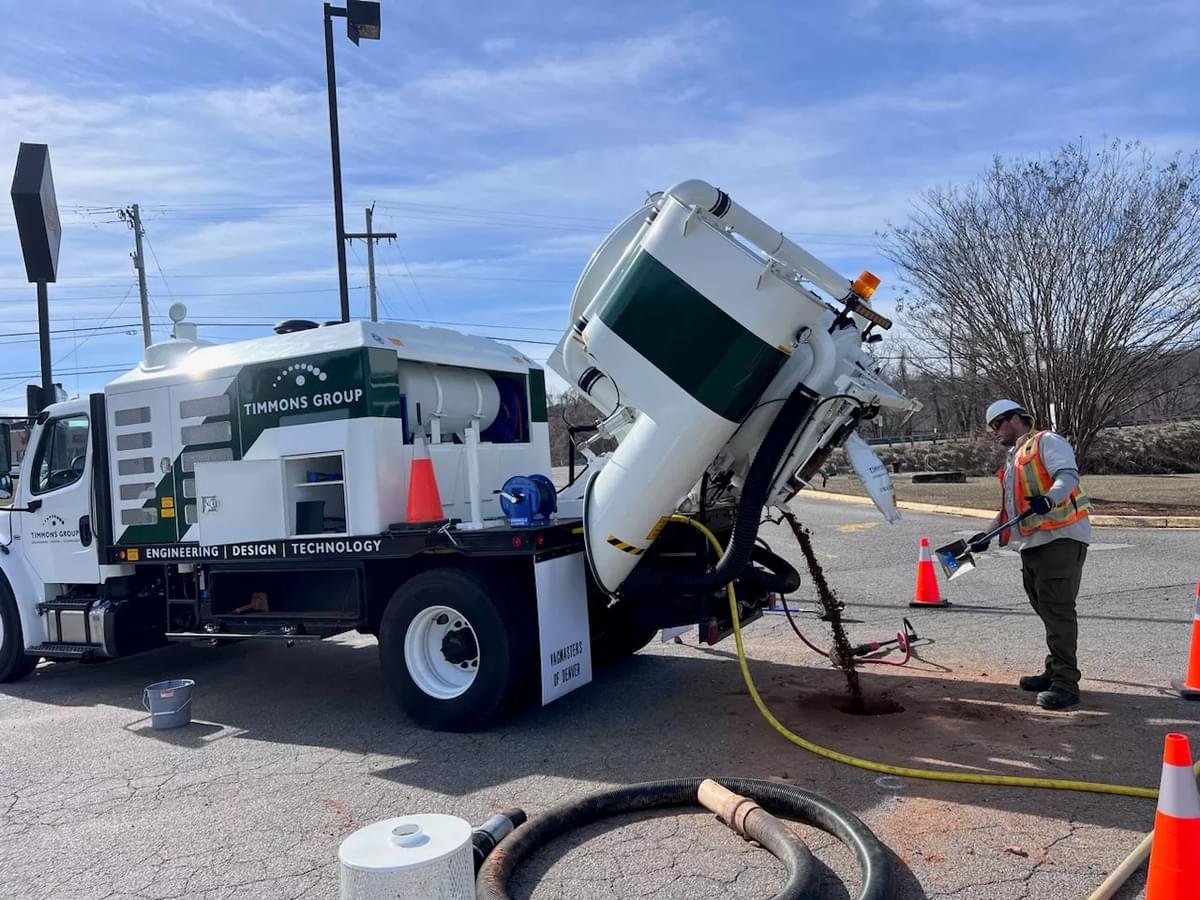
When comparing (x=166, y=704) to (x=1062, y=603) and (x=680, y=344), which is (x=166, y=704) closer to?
(x=680, y=344)

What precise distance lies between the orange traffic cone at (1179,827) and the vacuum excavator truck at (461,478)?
2.42 metres

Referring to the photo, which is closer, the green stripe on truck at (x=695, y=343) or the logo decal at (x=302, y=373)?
the green stripe on truck at (x=695, y=343)

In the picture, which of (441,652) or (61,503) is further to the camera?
(61,503)

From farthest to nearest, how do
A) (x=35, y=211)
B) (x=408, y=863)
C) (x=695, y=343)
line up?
(x=35, y=211)
(x=695, y=343)
(x=408, y=863)

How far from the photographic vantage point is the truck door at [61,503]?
7992 mm

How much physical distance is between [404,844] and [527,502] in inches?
136

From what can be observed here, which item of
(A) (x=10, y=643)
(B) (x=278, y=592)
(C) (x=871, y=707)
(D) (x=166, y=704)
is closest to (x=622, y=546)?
(C) (x=871, y=707)

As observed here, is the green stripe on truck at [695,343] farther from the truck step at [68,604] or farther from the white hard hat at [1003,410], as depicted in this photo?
the truck step at [68,604]

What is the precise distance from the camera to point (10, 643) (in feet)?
27.1

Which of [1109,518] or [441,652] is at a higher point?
[441,652]

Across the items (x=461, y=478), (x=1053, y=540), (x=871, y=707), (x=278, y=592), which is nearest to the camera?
(x=1053, y=540)

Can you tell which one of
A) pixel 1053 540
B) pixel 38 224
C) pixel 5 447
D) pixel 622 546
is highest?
pixel 38 224

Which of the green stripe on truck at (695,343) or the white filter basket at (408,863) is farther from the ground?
the green stripe on truck at (695,343)

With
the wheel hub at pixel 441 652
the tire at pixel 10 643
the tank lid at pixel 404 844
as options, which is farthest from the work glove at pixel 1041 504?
the tire at pixel 10 643
